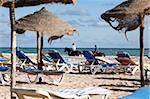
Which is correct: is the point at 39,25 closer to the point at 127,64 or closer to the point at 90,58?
the point at 127,64

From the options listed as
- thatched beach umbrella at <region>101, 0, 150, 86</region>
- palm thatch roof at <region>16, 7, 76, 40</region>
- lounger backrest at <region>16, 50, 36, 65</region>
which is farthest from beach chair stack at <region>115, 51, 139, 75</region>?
palm thatch roof at <region>16, 7, 76, 40</region>

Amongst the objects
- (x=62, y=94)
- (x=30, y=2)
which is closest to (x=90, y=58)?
(x=30, y=2)

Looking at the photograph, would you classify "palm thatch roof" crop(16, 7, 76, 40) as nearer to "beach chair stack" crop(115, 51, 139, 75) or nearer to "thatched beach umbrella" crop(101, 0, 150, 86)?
"thatched beach umbrella" crop(101, 0, 150, 86)

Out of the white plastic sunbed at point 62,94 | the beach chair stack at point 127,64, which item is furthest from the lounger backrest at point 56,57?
the white plastic sunbed at point 62,94

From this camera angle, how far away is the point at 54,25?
892 centimetres

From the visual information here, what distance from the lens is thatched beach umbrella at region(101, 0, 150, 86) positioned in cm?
843

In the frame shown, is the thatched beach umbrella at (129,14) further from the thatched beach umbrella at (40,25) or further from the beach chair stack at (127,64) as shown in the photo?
the beach chair stack at (127,64)

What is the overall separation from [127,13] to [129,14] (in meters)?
0.04

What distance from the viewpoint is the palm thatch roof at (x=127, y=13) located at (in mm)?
8422

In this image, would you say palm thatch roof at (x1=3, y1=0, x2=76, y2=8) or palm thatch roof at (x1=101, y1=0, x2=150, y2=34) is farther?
palm thatch roof at (x1=101, y1=0, x2=150, y2=34)

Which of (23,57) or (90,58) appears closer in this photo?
(23,57)

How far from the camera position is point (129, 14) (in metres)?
8.45

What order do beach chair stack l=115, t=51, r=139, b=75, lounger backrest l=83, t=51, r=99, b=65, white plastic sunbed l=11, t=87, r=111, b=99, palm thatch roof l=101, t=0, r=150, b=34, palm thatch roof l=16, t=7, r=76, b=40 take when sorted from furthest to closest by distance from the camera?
lounger backrest l=83, t=51, r=99, b=65 → beach chair stack l=115, t=51, r=139, b=75 → palm thatch roof l=101, t=0, r=150, b=34 → palm thatch roof l=16, t=7, r=76, b=40 → white plastic sunbed l=11, t=87, r=111, b=99

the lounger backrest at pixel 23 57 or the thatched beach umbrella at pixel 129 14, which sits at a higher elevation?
the thatched beach umbrella at pixel 129 14
